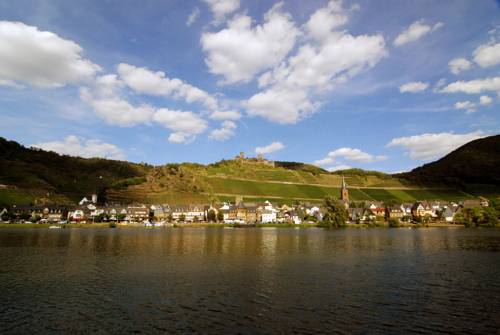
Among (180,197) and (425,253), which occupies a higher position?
(180,197)

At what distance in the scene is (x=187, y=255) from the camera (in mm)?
44812

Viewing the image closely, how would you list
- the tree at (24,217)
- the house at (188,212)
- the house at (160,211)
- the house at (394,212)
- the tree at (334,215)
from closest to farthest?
1. the tree at (334,215)
2. the tree at (24,217)
3. the house at (188,212)
4. the house at (160,211)
5. the house at (394,212)

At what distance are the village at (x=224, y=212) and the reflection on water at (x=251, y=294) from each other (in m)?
108

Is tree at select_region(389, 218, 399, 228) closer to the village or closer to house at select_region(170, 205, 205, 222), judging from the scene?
the village

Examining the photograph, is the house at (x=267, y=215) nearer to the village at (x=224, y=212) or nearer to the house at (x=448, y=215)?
the village at (x=224, y=212)

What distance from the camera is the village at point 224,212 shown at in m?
147

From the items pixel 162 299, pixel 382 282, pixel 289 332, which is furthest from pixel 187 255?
pixel 289 332

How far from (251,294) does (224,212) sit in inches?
5391

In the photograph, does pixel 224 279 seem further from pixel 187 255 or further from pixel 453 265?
pixel 453 265

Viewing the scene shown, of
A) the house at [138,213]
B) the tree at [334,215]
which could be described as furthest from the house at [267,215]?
the house at [138,213]

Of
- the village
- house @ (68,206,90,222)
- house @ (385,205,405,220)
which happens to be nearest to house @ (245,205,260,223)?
the village

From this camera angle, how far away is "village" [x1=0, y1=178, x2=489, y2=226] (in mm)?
147375

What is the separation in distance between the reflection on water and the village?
356ft

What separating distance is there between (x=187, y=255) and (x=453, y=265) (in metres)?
29.8
